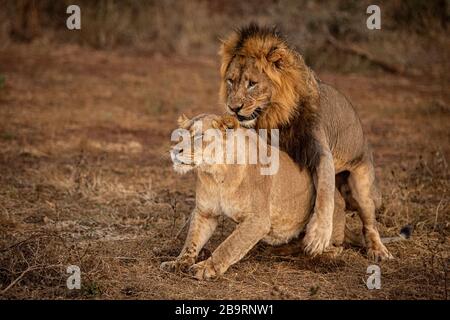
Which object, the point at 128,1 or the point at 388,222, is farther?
the point at 128,1

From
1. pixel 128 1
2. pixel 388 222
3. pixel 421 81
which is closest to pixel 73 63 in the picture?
pixel 128 1

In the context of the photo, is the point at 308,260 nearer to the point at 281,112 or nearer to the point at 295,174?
the point at 295,174

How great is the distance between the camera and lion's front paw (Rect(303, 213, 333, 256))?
5.27 m

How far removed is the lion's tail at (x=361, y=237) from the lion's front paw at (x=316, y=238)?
817 mm

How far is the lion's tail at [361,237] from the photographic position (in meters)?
6.02

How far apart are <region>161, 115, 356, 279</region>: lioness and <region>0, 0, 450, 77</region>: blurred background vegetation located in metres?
8.30

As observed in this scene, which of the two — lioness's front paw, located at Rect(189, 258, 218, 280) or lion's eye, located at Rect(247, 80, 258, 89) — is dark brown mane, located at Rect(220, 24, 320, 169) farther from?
lioness's front paw, located at Rect(189, 258, 218, 280)

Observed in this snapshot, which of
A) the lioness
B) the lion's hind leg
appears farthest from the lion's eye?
the lion's hind leg

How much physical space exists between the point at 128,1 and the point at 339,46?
487cm

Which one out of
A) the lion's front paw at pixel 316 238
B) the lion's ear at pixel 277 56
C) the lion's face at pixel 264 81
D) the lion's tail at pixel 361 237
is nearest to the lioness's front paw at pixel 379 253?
the lion's tail at pixel 361 237

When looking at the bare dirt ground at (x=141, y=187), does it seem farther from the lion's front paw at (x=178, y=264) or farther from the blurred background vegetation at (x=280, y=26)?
the blurred background vegetation at (x=280, y=26)

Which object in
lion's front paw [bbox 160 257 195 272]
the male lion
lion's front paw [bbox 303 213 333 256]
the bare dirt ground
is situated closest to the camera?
the bare dirt ground

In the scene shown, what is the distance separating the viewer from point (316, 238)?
5.28 meters

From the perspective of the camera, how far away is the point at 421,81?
13.7 metres
